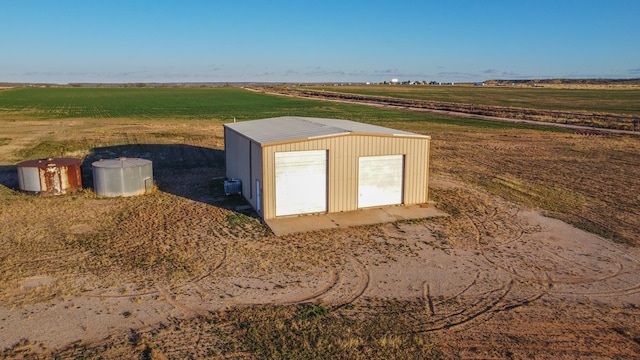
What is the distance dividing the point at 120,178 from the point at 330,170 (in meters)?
8.40

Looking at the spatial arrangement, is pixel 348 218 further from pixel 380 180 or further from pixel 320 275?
pixel 320 275

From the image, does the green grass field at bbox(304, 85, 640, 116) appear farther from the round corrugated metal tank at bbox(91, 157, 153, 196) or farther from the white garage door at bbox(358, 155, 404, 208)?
the round corrugated metal tank at bbox(91, 157, 153, 196)

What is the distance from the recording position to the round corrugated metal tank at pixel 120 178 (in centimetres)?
1936

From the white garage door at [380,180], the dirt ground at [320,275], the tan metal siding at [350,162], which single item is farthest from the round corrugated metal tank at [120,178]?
the white garage door at [380,180]

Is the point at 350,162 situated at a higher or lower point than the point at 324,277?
higher

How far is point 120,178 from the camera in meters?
19.4

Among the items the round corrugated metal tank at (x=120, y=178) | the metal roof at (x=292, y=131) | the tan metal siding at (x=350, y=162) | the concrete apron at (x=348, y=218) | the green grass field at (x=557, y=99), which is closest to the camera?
the concrete apron at (x=348, y=218)

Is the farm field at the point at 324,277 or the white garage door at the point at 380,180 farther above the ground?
the white garage door at the point at 380,180

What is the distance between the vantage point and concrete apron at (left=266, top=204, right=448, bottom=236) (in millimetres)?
15859

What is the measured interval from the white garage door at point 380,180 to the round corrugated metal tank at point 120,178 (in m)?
8.83

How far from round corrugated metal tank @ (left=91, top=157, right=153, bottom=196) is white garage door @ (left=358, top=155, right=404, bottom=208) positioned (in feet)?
29.0

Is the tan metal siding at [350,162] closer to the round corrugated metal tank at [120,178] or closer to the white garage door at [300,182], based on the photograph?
the white garage door at [300,182]

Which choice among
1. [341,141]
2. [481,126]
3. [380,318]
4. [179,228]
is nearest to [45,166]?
[179,228]

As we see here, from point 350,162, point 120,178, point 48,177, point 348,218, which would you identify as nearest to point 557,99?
point 350,162
